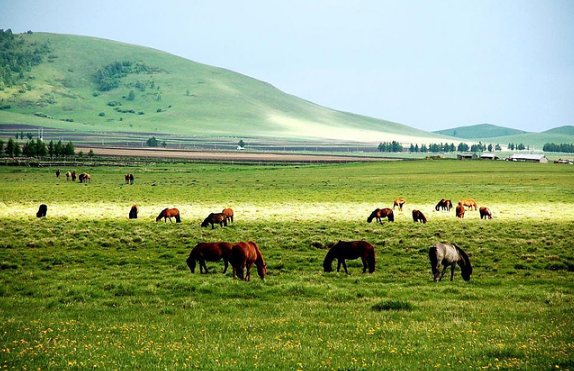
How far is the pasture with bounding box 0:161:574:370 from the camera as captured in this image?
37.7ft

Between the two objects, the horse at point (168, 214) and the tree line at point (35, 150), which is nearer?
the horse at point (168, 214)

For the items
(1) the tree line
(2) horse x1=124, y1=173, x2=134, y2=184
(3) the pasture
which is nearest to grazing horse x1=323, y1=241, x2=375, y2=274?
(3) the pasture

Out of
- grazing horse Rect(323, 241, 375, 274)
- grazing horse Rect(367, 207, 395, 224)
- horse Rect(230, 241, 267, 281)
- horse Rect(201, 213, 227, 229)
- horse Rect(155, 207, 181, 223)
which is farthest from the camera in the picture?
grazing horse Rect(367, 207, 395, 224)

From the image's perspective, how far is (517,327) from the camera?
13906mm

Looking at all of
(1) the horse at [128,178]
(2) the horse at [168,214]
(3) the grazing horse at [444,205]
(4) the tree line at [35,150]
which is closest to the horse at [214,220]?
(2) the horse at [168,214]

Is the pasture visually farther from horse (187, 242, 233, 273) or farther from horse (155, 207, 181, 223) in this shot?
horse (155, 207, 181, 223)

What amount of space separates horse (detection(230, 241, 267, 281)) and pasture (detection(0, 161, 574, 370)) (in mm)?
405

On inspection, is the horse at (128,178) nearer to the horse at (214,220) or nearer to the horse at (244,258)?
the horse at (214,220)

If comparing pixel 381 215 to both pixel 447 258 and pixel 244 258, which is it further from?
pixel 244 258

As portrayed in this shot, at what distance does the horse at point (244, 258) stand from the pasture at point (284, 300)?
1.33ft

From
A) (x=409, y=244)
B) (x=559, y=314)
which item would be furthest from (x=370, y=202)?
(x=559, y=314)

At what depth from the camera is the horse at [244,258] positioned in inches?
776

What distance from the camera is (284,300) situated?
17.2 m

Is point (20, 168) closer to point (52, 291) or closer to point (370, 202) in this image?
point (370, 202)
